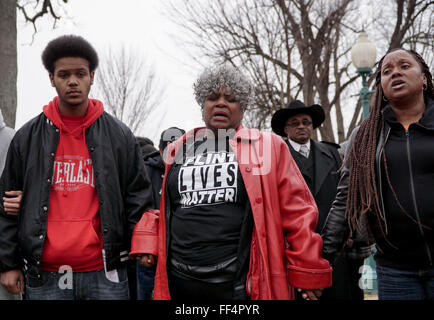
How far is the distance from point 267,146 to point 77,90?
3.93 ft

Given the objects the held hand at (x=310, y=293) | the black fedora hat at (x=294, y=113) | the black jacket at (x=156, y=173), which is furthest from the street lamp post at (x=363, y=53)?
the held hand at (x=310, y=293)

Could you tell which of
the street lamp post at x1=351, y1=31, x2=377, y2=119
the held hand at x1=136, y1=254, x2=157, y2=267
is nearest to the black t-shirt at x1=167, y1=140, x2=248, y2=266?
the held hand at x1=136, y1=254, x2=157, y2=267

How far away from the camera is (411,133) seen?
254 centimetres

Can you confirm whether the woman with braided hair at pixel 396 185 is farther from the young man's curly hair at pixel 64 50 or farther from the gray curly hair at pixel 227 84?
the young man's curly hair at pixel 64 50

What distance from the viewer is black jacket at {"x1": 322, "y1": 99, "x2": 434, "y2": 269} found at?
240 centimetres

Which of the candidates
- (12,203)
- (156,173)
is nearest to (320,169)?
(156,173)

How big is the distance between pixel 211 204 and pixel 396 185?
104 centimetres

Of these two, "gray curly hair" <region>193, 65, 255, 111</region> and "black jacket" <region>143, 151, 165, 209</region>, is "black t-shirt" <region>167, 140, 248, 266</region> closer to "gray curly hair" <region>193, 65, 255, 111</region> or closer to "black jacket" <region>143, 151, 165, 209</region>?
"gray curly hair" <region>193, 65, 255, 111</region>

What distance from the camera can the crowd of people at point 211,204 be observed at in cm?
245

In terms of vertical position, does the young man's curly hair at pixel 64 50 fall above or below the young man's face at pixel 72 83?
above

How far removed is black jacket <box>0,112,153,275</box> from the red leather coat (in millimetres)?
137

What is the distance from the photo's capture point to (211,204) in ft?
8.37

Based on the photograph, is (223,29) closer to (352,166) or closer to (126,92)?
(352,166)
